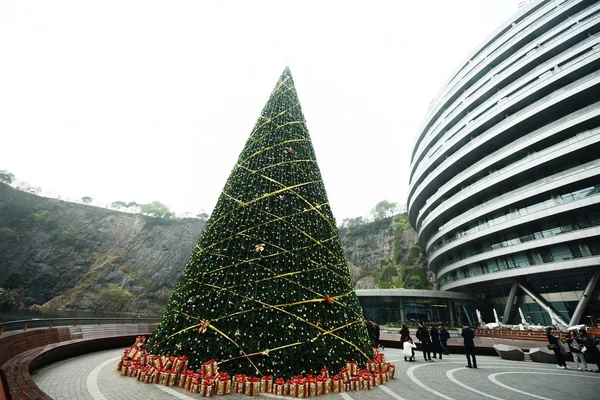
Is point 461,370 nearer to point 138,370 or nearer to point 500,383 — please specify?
point 500,383

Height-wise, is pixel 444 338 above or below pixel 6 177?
below

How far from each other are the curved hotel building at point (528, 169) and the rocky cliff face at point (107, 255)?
21.6 metres

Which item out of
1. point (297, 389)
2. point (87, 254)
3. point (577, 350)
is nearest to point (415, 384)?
point (297, 389)

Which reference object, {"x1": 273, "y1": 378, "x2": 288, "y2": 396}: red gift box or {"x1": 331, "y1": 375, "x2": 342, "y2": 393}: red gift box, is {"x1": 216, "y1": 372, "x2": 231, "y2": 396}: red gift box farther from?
{"x1": 331, "y1": 375, "x2": 342, "y2": 393}: red gift box

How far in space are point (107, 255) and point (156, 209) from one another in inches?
792

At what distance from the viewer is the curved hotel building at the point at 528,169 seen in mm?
21031

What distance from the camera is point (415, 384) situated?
6.39m

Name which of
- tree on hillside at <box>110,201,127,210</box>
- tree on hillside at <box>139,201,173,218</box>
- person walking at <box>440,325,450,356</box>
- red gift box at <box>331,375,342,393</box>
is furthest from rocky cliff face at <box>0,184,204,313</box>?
red gift box at <box>331,375,342,393</box>

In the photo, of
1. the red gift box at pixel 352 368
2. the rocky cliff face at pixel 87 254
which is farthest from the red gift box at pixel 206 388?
the rocky cliff face at pixel 87 254

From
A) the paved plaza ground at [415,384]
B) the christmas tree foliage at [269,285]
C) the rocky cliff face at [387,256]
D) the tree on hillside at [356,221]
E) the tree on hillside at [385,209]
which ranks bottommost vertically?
the paved plaza ground at [415,384]

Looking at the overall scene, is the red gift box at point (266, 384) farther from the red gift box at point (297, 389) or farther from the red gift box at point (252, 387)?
the red gift box at point (297, 389)

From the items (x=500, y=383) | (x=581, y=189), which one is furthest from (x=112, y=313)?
(x=581, y=189)

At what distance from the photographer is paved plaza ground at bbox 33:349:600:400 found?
4938mm

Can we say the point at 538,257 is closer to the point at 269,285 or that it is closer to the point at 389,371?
the point at 389,371
